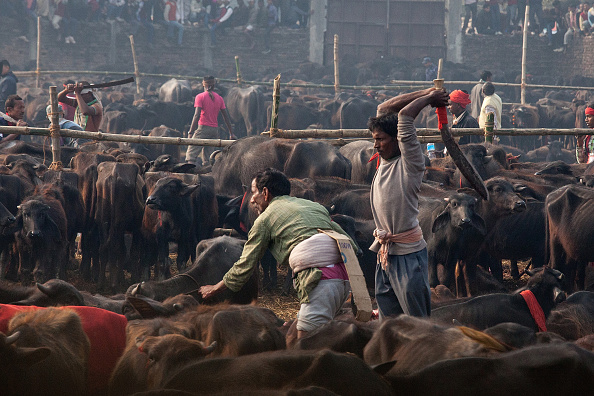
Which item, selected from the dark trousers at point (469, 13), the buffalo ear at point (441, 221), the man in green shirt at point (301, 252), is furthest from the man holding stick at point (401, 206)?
the dark trousers at point (469, 13)

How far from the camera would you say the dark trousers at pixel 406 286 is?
442cm

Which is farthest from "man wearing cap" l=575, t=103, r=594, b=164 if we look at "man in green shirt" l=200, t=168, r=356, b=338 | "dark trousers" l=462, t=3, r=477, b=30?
"dark trousers" l=462, t=3, r=477, b=30

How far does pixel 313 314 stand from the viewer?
171 inches

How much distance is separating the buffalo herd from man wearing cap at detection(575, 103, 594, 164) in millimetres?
383

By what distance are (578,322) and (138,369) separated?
3.71 m

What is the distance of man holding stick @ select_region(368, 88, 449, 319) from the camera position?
432cm

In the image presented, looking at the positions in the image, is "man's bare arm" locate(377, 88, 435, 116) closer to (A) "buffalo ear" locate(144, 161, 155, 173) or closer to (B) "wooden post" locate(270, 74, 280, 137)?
(B) "wooden post" locate(270, 74, 280, 137)

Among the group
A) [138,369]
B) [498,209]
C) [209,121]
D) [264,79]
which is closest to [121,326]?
[138,369]

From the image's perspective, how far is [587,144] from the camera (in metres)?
11.3

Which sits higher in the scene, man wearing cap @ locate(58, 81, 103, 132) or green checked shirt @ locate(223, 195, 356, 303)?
man wearing cap @ locate(58, 81, 103, 132)

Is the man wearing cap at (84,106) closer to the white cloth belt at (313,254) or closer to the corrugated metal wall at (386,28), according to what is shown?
the white cloth belt at (313,254)

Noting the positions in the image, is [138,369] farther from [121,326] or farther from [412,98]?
[412,98]

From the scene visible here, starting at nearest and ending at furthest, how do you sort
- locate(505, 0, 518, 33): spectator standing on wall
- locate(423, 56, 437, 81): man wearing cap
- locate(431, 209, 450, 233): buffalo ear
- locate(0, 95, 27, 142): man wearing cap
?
1. locate(431, 209, 450, 233): buffalo ear
2. locate(0, 95, 27, 142): man wearing cap
3. locate(423, 56, 437, 81): man wearing cap
4. locate(505, 0, 518, 33): spectator standing on wall

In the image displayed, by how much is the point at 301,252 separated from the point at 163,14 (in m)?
32.4
